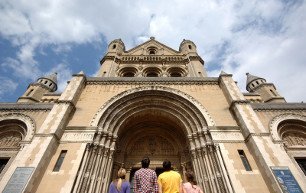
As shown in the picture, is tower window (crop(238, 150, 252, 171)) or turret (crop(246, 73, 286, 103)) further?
turret (crop(246, 73, 286, 103))

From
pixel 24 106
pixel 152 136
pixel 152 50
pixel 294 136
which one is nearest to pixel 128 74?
pixel 152 50

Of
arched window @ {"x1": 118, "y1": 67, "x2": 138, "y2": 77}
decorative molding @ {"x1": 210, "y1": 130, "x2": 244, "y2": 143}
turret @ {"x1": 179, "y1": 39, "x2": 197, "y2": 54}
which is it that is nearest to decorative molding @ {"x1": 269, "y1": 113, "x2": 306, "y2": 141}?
decorative molding @ {"x1": 210, "y1": 130, "x2": 244, "y2": 143}

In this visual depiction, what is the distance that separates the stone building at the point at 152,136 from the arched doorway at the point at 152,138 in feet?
0.16

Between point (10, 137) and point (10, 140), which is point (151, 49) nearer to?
point (10, 137)

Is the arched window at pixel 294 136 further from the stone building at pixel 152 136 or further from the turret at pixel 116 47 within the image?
the turret at pixel 116 47

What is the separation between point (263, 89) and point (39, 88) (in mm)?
24963

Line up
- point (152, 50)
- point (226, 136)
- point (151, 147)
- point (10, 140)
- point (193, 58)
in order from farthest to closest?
point (152, 50), point (193, 58), point (151, 147), point (10, 140), point (226, 136)

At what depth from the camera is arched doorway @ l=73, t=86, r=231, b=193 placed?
9070 millimetres

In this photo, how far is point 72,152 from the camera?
9.10 m

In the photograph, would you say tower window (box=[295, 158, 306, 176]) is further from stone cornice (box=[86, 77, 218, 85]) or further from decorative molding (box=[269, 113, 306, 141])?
stone cornice (box=[86, 77, 218, 85])

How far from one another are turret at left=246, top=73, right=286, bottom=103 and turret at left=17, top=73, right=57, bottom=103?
23.6 meters

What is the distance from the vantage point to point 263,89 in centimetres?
2302

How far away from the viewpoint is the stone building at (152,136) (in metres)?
8.11

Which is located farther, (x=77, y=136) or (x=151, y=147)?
(x=151, y=147)
